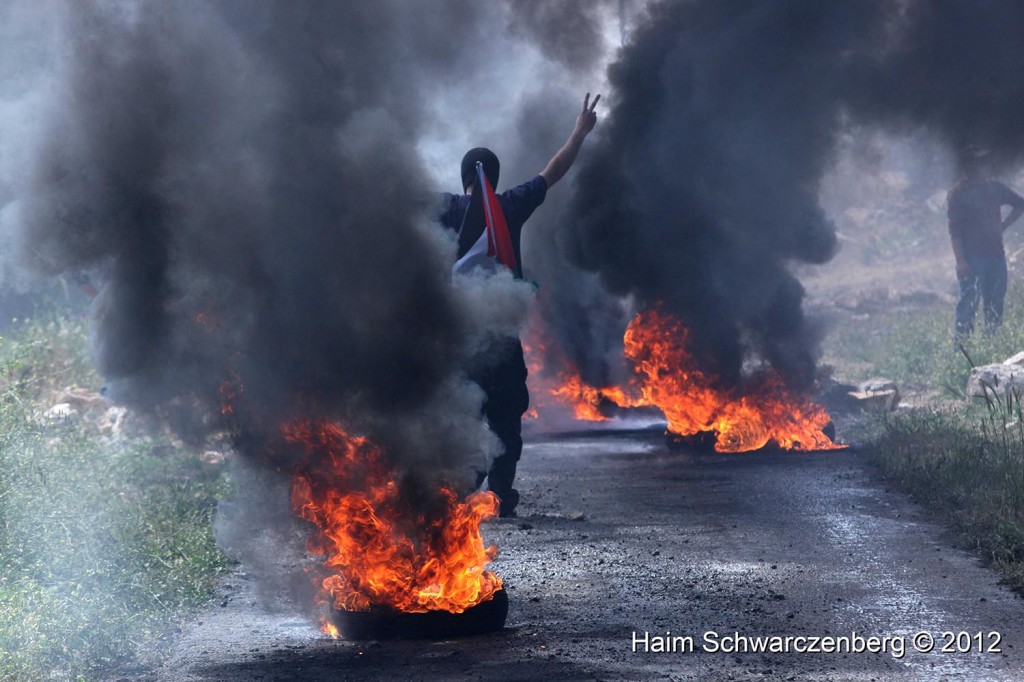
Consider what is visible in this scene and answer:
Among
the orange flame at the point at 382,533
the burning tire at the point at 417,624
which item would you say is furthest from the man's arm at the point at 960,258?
the burning tire at the point at 417,624

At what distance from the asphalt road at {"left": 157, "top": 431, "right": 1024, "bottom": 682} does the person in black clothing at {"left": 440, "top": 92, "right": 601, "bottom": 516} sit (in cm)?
35

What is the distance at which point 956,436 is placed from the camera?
940cm

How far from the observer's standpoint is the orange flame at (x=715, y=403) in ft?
35.6

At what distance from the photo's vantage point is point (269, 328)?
206 inches

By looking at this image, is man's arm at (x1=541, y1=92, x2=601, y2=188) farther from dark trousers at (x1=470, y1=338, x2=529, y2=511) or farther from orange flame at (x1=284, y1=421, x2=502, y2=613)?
orange flame at (x1=284, y1=421, x2=502, y2=613)

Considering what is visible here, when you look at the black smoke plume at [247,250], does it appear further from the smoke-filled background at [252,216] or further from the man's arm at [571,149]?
the man's arm at [571,149]

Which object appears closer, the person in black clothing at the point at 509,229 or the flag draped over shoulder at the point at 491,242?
the flag draped over shoulder at the point at 491,242

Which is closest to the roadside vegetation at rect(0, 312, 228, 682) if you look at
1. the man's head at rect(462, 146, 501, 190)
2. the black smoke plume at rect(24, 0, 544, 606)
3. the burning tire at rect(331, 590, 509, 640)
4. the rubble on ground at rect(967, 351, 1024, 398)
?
the black smoke plume at rect(24, 0, 544, 606)

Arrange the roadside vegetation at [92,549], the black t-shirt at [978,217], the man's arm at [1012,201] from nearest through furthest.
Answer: the roadside vegetation at [92,549] < the black t-shirt at [978,217] < the man's arm at [1012,201]

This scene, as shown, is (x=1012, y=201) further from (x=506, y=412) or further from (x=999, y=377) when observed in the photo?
(x=506, y=412)

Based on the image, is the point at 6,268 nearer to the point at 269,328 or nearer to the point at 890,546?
the point at 269,328

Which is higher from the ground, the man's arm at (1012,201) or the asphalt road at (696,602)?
the man's arm at (1012,201)

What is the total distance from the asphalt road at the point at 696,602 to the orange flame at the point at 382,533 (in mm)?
220
